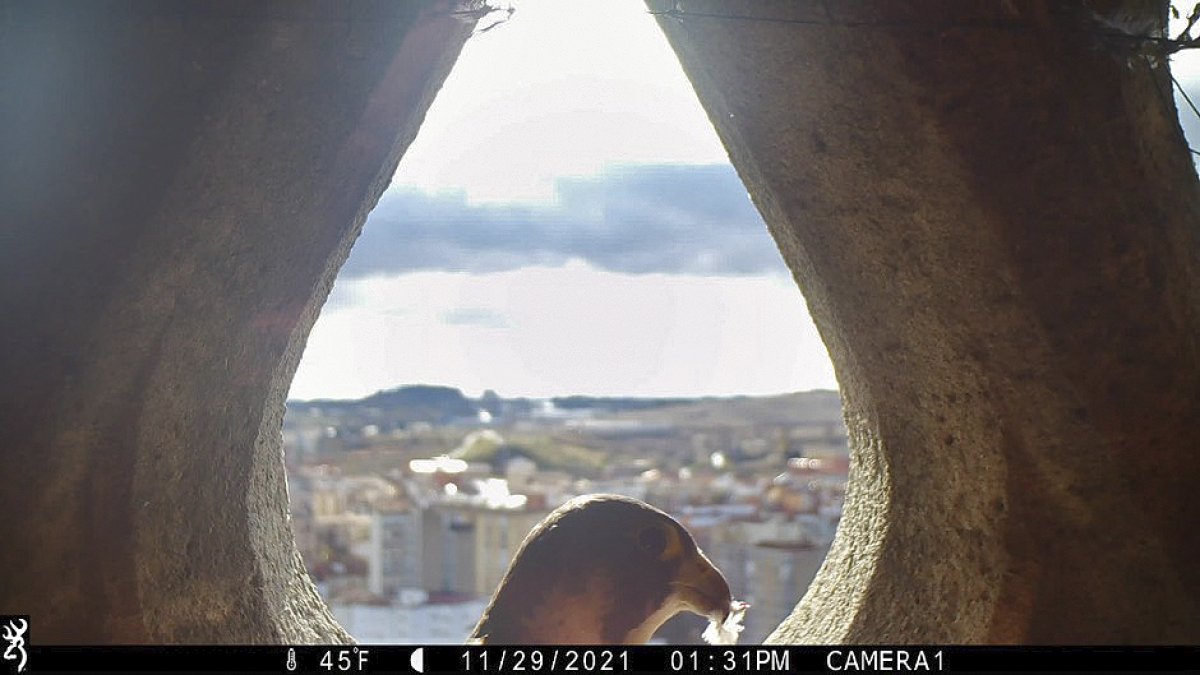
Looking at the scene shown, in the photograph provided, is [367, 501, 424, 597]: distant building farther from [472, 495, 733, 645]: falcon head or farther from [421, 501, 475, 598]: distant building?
[472, 495, 733, 645]: falcon head

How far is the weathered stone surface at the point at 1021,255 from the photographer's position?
1.02 meters

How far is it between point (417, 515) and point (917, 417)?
0.69 meters

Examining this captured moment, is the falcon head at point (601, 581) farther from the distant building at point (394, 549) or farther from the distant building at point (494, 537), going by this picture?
the distant building at point (394, 549)

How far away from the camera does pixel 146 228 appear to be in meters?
0.97

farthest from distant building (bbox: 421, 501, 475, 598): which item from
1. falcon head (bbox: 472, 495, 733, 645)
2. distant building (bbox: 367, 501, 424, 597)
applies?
falcon head (bbox: 472, 495, 733, 645)

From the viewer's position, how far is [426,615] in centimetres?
141

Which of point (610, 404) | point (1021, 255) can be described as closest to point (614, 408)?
point (610, 404)

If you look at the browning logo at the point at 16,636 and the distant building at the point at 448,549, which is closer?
the browning logo at the point at 16,636
